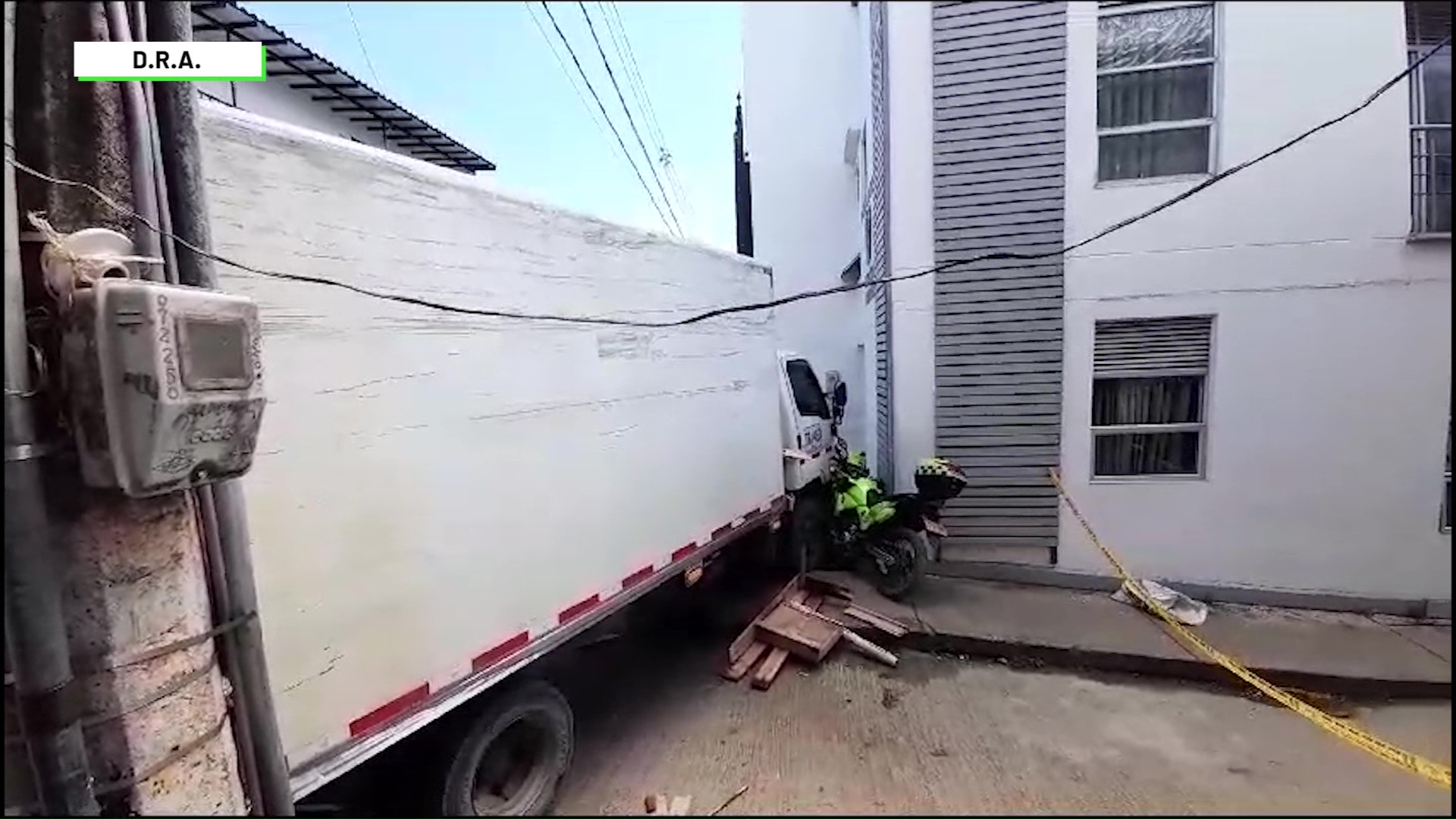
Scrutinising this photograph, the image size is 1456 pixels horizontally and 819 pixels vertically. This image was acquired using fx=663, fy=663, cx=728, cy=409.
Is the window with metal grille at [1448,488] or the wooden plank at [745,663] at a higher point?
the window with metal grille at [1448,488]

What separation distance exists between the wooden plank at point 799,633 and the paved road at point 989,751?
469mm


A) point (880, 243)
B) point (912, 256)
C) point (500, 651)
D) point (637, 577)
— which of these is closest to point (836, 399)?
point (880, 243)

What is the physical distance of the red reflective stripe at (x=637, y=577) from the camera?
320cm

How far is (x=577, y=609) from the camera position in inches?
112

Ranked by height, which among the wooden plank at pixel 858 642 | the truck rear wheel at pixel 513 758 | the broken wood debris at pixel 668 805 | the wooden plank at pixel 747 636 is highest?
the broken wood debris at pixel 668 805

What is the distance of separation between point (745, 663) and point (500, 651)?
1.90m

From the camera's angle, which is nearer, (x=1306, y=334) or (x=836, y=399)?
(x=1306, y=334)

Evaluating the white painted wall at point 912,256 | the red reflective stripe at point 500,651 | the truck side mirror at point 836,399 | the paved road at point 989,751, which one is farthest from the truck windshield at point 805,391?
the red reflective stripe at point 500,651

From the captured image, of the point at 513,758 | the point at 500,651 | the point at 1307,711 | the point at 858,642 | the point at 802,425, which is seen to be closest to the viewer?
the point at 1307,711

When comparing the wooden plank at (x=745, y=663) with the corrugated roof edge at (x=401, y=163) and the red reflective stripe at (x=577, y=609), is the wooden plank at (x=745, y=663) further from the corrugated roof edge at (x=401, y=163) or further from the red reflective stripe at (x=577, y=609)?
the corrugated roof edge at (x=401, y=163)

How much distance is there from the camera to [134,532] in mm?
1334

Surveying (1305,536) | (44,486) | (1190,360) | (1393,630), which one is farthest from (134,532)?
(1190,360)

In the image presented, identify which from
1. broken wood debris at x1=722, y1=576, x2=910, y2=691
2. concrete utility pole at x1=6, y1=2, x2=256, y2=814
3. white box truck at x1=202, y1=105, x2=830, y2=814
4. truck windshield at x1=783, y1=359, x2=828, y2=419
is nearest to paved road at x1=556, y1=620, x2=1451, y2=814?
broken wood debris at x1=722, y1=576, x2=910, y2=691

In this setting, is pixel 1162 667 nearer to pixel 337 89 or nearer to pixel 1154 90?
pixel 1154 90
